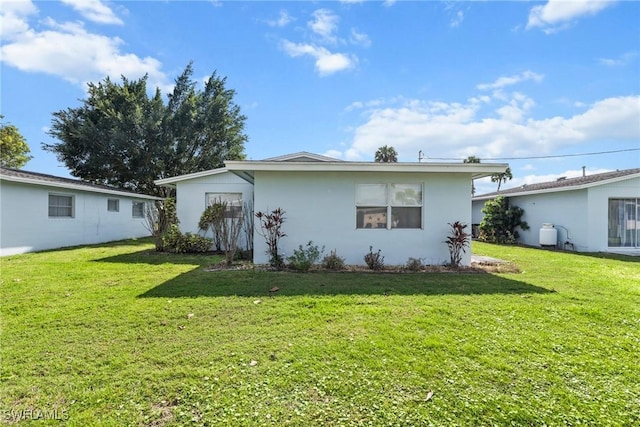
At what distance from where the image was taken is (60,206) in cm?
1265

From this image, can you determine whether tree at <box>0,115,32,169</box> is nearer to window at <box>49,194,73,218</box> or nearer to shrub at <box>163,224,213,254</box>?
window at <box>49,194,73,218</box>

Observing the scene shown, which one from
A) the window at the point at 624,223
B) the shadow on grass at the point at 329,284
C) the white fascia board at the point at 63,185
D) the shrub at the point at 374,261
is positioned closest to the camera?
the shadow on grass at the point at 329,284

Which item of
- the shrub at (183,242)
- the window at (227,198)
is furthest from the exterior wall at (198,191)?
the shrub at (183,242)

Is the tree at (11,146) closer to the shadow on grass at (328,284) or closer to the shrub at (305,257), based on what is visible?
the shadow on grass at (328,284)

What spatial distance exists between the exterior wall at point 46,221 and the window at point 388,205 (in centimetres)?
1148

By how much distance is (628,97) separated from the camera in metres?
16.1

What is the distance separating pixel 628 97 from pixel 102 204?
26.7 m

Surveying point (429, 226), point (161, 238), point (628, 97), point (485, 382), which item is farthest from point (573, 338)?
point (628, 97)

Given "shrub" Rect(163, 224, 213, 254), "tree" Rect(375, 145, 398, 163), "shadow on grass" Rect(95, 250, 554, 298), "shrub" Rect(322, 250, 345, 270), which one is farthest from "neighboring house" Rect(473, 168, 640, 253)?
"tree" Rect(375, 145, 398, 163)

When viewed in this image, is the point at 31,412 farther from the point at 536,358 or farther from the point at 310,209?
the point at 310,209

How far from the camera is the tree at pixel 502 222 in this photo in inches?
645

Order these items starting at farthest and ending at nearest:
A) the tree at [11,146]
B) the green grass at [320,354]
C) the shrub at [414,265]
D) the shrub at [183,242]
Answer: the tree at [11,146], the shrub at [183,242], the shrub at [414,265], the green grass at [320,354]

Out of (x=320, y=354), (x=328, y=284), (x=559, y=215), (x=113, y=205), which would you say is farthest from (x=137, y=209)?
(x=559, y=215)

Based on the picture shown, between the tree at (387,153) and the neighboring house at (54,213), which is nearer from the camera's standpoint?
the neighboring house at (54,213)
